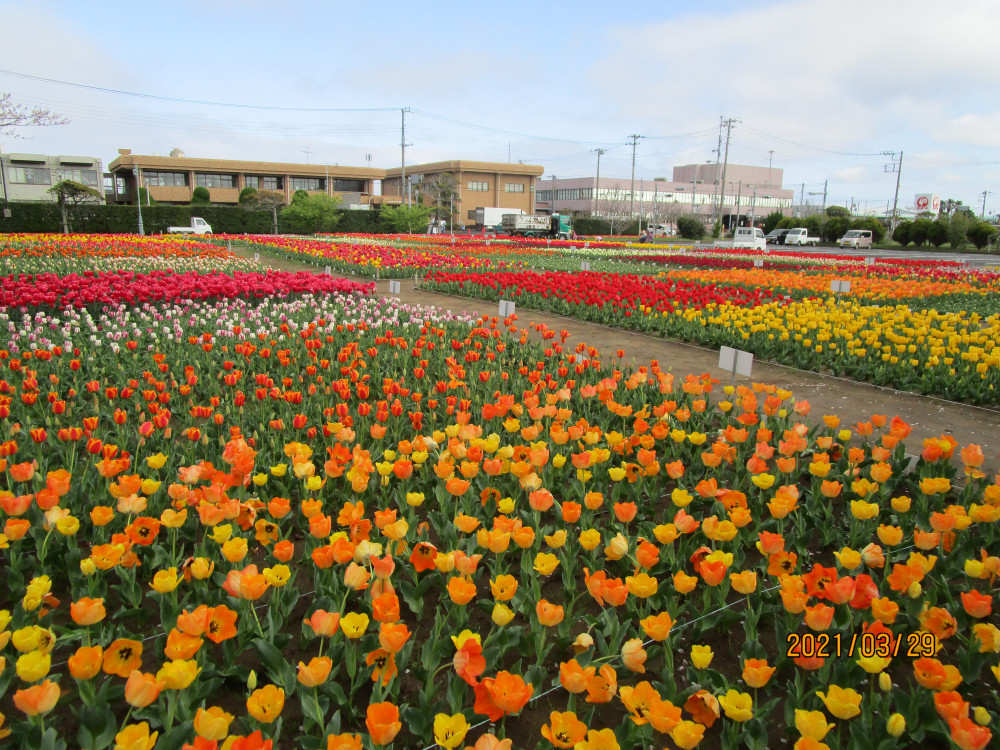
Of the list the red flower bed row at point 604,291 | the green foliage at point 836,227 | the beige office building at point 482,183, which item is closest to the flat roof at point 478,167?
the beige office building at point 482,183

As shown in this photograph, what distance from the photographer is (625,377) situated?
603 cm

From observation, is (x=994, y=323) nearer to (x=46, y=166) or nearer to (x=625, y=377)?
(x=625, y=377)

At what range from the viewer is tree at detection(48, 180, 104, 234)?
37.7m

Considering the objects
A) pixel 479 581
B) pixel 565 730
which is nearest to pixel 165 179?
pixel 479 581

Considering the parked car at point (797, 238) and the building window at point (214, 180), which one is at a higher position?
the building window at point (214, 180)

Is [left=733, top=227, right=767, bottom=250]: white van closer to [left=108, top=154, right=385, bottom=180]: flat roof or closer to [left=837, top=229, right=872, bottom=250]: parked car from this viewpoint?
[left=837, top=229, right=872, bottom=250]: parked car

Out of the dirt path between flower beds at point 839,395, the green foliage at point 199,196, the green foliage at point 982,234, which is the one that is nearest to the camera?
the dirt path between flower beds at point 839,395

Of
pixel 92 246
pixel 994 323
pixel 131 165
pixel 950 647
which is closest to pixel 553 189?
pixel 131 165

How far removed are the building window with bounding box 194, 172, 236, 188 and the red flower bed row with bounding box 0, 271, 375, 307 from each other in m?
67.3

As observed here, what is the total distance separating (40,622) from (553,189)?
112 m

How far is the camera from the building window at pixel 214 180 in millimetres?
71688

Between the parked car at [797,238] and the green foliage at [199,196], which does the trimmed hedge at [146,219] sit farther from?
the parked car at [797,238]

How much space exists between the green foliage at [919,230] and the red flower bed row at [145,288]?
54.3 metres
